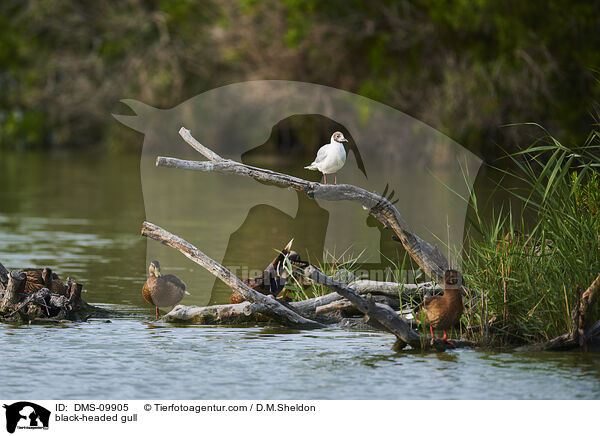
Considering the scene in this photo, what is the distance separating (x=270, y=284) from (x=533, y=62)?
25.4 meters

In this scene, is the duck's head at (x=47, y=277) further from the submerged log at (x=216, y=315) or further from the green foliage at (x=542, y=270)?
the green foliage at (x=542, y=270)

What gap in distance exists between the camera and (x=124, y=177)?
115 ft

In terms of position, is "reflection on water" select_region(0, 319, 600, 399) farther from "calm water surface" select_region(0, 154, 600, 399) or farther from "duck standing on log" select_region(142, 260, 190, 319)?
"duck standing on log" select_region(142, 260, 190, 319)

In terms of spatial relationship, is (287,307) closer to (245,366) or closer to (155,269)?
(155,269)

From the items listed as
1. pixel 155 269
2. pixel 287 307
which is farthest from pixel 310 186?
pixel 155 269

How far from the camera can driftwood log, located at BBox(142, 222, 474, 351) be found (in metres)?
8.50

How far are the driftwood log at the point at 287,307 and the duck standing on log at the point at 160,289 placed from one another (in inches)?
15.4

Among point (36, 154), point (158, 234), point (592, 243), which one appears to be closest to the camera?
point (592, 243)

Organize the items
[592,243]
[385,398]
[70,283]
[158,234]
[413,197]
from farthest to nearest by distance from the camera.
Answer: [413,197], [70,283], [158,234], [592,243], [385,398]

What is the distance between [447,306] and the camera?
9.06m

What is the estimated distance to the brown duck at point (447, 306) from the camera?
9.06 metres

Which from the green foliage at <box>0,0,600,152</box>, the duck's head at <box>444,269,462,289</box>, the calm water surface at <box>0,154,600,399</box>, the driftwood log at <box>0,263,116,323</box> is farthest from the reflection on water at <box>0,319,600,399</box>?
the green foliage at <box>0,0,600,152</box>

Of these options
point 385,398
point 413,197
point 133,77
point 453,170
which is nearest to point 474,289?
point 385,398

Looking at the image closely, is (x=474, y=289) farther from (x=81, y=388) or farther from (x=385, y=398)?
(x=81, y=388)
